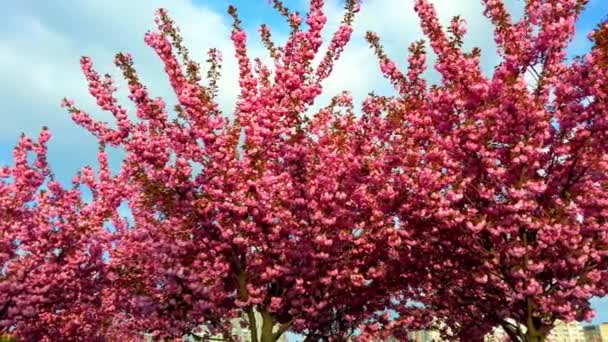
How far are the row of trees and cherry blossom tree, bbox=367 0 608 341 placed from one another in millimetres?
51

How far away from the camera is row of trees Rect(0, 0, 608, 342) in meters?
13.5

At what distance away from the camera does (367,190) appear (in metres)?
15.8

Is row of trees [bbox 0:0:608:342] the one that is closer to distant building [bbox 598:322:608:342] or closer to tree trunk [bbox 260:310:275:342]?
tree trunk [bbox 260:310:275:342]

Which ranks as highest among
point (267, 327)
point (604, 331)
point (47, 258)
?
point (604, 331)

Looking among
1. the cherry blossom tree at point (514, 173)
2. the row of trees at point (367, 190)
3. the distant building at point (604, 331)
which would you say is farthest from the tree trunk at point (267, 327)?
the distant building at point (604, 331)

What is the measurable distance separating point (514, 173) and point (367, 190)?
3.79m

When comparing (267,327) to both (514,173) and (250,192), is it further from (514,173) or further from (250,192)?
(514,173)

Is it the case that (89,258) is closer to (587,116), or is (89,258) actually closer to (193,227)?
(193,227)

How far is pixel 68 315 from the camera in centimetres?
1895

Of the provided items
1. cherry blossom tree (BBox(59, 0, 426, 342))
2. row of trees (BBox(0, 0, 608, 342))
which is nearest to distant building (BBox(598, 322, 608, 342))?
row of trees (BBox(0, 0, 608, 342))

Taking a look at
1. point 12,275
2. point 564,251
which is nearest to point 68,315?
point 12,275

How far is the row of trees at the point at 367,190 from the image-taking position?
1346cm

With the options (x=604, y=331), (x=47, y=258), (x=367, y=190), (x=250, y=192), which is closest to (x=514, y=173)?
(x=367, y=190)

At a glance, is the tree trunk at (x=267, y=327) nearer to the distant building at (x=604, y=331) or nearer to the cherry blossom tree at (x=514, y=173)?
the cherry blossom tree at (x=514, y=173)
